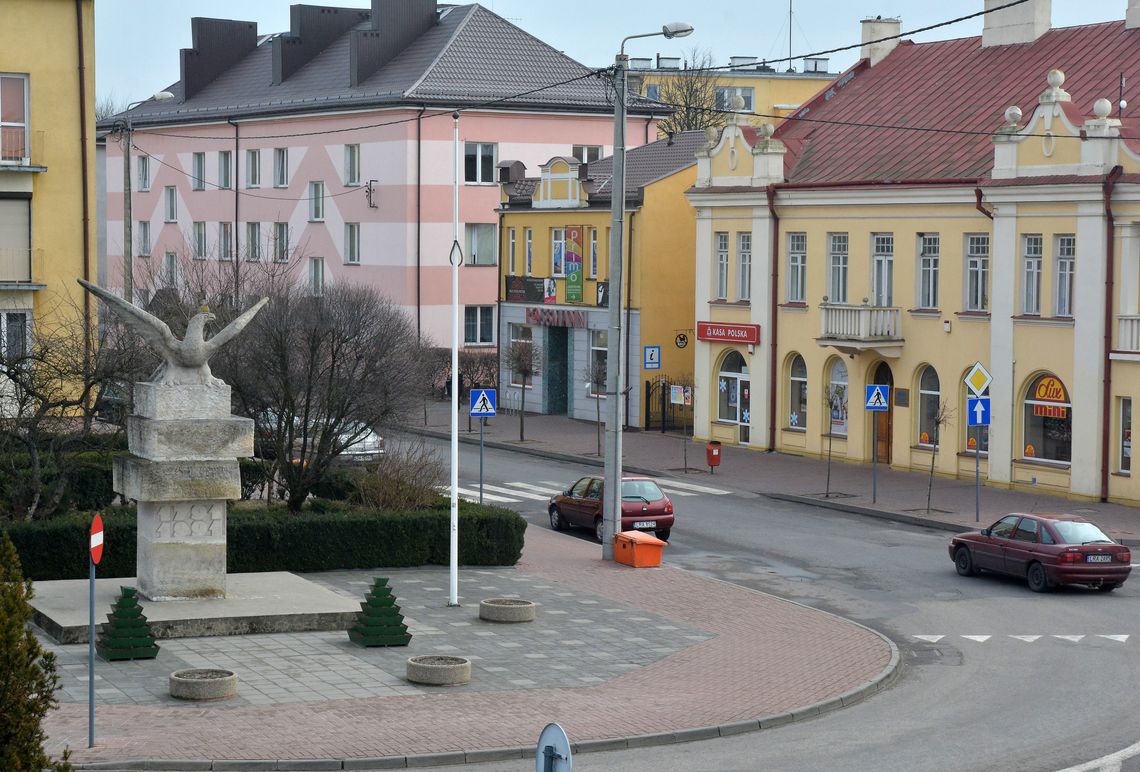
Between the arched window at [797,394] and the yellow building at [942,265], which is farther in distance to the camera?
the arched window at [797,394]

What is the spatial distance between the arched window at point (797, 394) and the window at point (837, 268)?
2.05 metres

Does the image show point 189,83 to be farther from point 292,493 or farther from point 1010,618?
point 1010,618

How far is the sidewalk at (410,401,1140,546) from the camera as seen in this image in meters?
34.0

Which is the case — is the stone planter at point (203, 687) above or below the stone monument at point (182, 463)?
below

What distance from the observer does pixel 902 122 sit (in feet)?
143

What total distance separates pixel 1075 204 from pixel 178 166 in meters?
47.0

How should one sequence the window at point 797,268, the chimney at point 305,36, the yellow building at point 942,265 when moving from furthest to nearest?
the chimney at point 305,36, the window at point 797,268, the yellow building at point 942,265

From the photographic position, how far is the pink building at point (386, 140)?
6009 cm

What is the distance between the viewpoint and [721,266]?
1837 inches

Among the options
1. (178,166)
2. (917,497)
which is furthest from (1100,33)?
(178,166)

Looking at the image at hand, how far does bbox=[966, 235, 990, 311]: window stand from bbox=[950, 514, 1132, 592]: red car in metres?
13.2

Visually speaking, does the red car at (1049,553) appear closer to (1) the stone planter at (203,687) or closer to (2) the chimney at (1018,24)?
(1) the stone planter at (203,687)

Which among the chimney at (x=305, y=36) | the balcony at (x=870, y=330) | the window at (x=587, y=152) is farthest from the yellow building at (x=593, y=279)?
the chimney at (x=305, y=36)

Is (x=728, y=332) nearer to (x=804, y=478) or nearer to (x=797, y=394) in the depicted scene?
(x=797, y=394)
